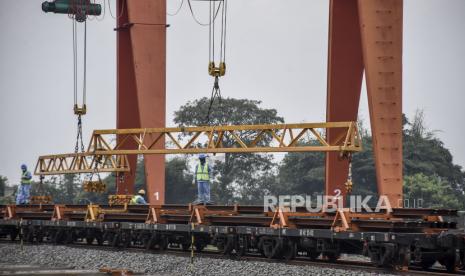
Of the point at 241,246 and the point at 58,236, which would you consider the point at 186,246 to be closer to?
the point at 241,246

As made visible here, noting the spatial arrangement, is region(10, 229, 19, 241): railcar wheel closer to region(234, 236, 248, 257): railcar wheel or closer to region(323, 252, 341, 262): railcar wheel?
region(234, 236, 248, 257): railcar wheel

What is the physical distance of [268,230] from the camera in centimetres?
2144

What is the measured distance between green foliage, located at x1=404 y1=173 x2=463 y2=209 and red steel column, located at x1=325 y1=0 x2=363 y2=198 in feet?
120

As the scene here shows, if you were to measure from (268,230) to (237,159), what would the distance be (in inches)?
2466

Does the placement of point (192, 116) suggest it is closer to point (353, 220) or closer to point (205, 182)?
point (205, 182)

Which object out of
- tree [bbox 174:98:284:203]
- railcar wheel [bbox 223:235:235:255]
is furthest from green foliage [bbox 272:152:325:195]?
railcar wheel [bbox 223:235:235:255]

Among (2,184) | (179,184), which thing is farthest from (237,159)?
(2,184)

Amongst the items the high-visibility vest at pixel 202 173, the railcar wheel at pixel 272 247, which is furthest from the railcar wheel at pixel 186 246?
the railcar wheel at pixel 272 247

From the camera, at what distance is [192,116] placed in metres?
87.5

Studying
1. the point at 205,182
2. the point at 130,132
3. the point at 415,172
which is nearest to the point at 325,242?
the point at 205,182

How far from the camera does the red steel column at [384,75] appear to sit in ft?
90.8

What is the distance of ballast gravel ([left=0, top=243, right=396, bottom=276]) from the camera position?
19.0m

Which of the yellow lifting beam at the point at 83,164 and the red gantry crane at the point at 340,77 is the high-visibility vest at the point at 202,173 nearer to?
the red gantry crane at the point at 340,77

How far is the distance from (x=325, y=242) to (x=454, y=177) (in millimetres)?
62071
